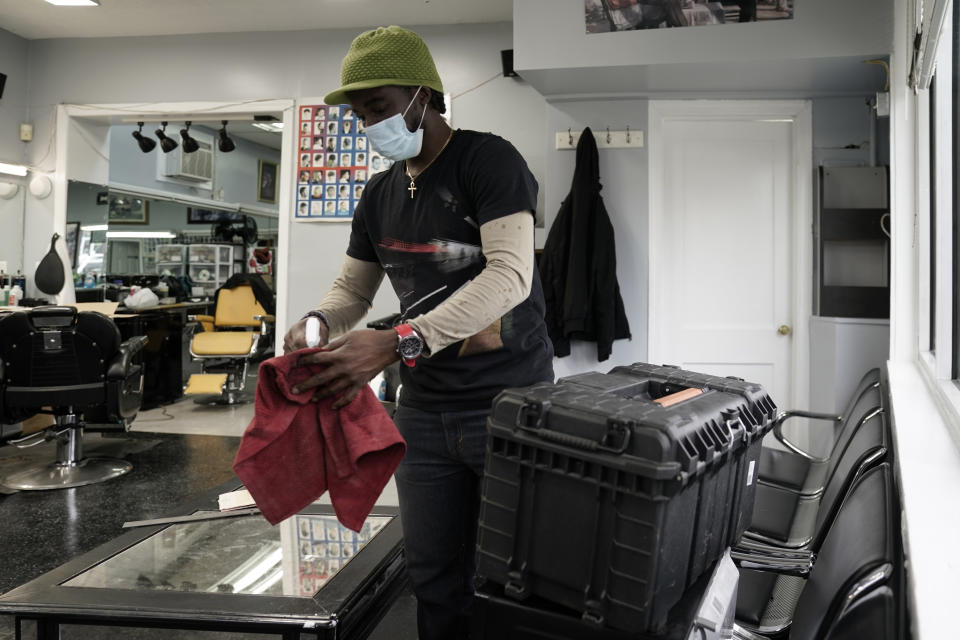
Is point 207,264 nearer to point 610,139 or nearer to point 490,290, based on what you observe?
point 610,139

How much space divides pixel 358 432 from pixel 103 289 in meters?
5.97

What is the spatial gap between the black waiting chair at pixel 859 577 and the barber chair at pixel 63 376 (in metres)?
3.64

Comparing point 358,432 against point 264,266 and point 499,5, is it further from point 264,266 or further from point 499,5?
point 264,266

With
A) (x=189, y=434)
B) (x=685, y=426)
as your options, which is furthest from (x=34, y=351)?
(x=685, y=426)

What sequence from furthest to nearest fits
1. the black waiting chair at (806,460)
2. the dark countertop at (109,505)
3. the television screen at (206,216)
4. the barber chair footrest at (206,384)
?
the television screen at (206,216) → the barber chair footrest at (206,384) → the black waiting chair at (806,460) → the dark countertop at (109,505)

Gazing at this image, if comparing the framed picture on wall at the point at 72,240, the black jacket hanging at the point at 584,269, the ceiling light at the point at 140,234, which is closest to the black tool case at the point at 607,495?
the black jacket hanging at the point at 584,269

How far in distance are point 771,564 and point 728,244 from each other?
335cm

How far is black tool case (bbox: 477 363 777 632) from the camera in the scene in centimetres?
100

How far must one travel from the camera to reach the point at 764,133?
14.5 feet

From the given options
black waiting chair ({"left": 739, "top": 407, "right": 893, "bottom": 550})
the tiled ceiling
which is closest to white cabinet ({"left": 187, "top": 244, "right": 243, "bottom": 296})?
the tiled ceiling

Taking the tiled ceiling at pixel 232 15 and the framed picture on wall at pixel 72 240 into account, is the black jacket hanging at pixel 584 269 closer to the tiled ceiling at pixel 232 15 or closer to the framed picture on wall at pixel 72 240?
the tiled ceiling at pixel 232 15

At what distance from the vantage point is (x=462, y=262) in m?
1.53

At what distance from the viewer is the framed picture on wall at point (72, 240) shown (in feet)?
20.0

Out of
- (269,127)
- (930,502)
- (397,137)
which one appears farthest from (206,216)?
(930,502)
